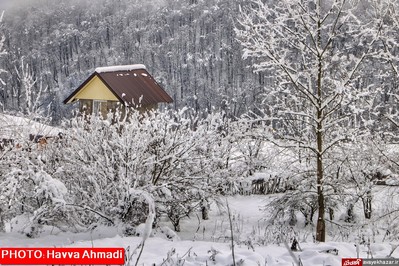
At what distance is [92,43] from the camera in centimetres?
11756

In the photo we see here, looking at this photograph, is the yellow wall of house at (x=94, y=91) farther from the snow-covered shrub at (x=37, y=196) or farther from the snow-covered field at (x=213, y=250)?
the snow-covered field at (x=213, y=250)

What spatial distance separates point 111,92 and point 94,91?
117 cm

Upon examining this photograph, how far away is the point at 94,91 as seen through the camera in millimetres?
23250

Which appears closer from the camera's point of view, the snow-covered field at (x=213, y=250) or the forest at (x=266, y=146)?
the snow-covered field at (x=213, y=250)

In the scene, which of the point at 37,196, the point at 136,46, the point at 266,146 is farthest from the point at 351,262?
the point at 136,46

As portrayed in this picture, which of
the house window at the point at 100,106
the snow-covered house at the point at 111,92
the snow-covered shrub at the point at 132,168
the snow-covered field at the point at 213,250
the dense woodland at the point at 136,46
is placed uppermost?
the dense woodland at the point at 136,46

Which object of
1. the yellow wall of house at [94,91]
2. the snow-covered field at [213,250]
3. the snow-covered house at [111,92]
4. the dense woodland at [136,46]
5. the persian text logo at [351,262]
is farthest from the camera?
the dense woodland at [136,46]

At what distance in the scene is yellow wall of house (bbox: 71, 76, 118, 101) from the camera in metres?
23.0

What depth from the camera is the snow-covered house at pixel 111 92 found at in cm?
2245

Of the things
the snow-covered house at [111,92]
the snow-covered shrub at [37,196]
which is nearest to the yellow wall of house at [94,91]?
the snow-covered house at [111,92]

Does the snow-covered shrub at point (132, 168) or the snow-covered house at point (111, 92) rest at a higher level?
the snow-covered house at point (111, 92)

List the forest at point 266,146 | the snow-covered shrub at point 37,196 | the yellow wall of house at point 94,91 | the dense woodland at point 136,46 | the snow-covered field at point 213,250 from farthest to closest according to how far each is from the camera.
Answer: the dense woodland at point 136,46
the yellow wall of house at point 94,91
the forest at point 266,146
the snow-covered shrub at point 37,196
the snow-covered field at point 213,250

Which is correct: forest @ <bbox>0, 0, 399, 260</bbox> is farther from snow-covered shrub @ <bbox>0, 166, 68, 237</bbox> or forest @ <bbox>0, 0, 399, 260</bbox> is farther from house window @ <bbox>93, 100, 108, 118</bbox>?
house window @ <bbox>93, 100, 108, 118</bbox>

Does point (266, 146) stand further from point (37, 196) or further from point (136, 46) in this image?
point (136, 46)
